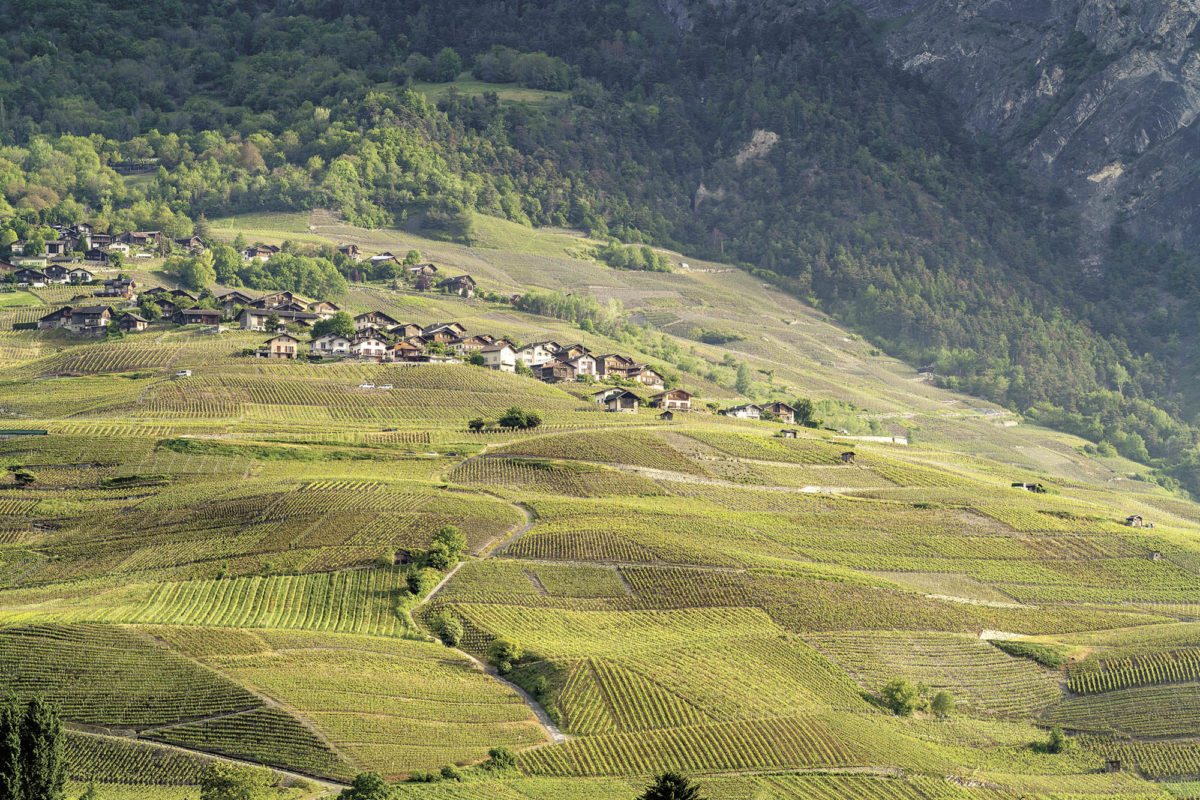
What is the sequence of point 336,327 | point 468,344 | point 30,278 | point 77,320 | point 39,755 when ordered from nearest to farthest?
1. point 39,755
2. point 336,327
3. point 77,320
4. point 468,344
5. point 30,278

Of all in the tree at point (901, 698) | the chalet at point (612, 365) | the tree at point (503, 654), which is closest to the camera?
the tree at point (503, 654)

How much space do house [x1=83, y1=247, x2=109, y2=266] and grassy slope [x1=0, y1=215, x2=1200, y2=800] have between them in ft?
128

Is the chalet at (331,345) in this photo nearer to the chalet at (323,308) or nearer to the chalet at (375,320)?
the chalet at (375,320)

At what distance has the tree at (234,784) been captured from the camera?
49656 mm

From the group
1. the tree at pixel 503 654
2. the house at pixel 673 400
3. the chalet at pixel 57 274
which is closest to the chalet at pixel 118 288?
the chalet at pixel 57 274

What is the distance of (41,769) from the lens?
48188 millimetres

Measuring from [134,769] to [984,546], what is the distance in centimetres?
6233

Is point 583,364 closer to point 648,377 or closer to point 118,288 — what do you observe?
point 648,377

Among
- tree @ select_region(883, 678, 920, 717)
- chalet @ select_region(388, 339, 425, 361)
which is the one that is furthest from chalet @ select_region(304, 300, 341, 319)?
tree @ select_region(883, 678, 920, 717)

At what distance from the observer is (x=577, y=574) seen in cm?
7769

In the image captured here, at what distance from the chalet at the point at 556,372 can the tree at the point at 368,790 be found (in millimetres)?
90856

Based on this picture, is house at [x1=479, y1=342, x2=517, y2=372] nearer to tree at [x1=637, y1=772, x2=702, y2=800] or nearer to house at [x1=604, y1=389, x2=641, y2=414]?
house at [x1=604, y1=389, x2=641, y2=414]

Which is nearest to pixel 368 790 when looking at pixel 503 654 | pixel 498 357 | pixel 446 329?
pixel 503 654

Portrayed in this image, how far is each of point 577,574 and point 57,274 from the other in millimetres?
104438
